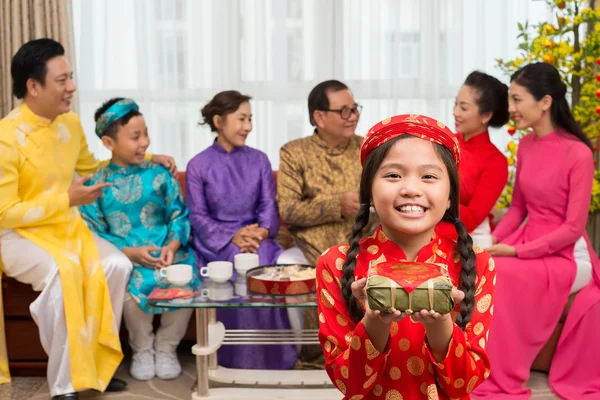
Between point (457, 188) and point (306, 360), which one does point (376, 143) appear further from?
point (306, 360)

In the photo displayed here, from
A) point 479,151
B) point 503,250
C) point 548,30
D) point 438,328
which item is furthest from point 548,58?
point 438,328

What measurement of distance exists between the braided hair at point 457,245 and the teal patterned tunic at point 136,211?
2.00 metres

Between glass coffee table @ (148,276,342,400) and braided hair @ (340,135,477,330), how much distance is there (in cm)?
112

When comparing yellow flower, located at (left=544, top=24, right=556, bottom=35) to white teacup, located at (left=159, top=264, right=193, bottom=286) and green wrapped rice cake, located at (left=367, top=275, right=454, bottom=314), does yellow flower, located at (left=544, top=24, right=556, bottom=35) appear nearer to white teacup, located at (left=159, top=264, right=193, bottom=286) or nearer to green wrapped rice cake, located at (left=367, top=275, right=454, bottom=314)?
white teacup, located at (left=159, top=264, right=193, bottom=286)

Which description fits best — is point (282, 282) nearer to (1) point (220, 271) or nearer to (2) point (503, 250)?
(1) point (220, 271)

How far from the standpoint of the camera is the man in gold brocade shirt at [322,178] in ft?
11.1

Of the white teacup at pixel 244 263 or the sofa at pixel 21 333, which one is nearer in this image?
the white teacup at pixel 244 263

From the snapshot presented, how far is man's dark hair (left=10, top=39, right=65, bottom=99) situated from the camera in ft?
10.4

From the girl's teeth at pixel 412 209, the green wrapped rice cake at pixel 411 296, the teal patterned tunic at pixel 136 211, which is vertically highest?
the girl's teeth at pixel 412 209

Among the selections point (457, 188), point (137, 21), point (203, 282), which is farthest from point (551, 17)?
point (457, 188)

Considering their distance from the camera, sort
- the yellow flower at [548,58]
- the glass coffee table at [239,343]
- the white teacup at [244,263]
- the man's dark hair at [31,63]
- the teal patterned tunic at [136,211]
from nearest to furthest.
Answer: the glass coffee table at [239,343]
the white teacup at [244,263]
the man's dark hair at [31,63]
the teal patterned tunic at [136,211]
the yellow flower at [548,58]

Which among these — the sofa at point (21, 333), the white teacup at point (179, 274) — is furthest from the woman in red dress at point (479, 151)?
the white teacup at point (179, 274)

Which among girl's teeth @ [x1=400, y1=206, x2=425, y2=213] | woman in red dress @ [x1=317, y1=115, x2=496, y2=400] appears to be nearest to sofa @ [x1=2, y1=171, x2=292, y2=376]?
woman in red dress @ [x1=317, y1=115, x2=496, y2=400]

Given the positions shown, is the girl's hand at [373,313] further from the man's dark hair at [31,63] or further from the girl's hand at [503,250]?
the man's dark hair at [31,63]
